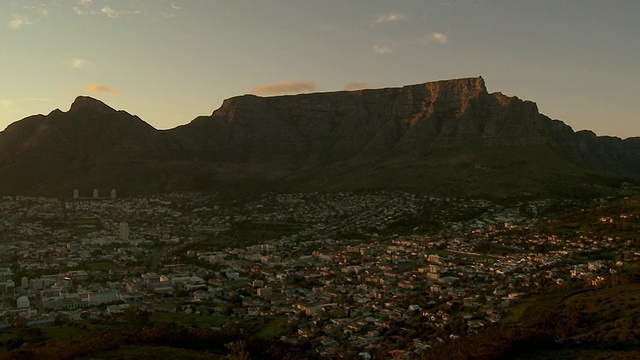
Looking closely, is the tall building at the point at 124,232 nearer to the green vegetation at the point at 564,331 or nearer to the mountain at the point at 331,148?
the mountain at the point at 331,148

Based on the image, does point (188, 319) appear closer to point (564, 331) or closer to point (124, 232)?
point (564, 331)

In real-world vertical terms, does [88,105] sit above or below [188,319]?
above

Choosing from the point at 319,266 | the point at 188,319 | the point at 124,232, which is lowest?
the point at 188,319

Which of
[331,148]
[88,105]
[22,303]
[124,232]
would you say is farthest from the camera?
[88,105]

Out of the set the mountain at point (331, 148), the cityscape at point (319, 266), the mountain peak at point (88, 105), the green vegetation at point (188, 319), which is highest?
the mountain peak at point (88, 105)

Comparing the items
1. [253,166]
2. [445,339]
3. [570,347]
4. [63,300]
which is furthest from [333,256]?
[253,166]

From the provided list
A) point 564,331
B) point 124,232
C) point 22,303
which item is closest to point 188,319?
point 22,303

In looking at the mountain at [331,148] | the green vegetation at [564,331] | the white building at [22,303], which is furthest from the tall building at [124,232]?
the green vegetation at [564,331]

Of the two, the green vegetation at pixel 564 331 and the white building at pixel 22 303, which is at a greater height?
the green vegetation at pixel 564 331
